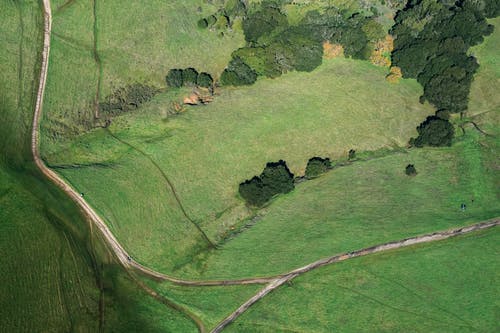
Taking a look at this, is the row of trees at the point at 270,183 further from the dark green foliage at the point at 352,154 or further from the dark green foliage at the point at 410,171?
the dark green foliage at the point at 410,171

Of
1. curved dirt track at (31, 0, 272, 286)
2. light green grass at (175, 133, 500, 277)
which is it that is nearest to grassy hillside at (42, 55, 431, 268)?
curved dirt track at (31, 0, 272, 286)

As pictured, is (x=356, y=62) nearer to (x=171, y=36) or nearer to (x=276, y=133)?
(x=276, y=133)

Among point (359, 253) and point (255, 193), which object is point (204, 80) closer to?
point (255, 193)

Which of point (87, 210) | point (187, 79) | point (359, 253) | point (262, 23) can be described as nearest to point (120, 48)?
point (187, 79)

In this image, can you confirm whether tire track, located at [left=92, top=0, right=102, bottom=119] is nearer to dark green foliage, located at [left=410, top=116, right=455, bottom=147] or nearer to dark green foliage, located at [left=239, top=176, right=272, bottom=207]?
dark green foliage, located at [left=239, top=176, right=272, bottom=207]

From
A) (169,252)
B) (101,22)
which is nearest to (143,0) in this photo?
(101,22)

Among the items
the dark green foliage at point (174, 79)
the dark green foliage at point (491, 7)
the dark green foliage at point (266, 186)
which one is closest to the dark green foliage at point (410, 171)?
the dark green foliage at point (266, 186)
